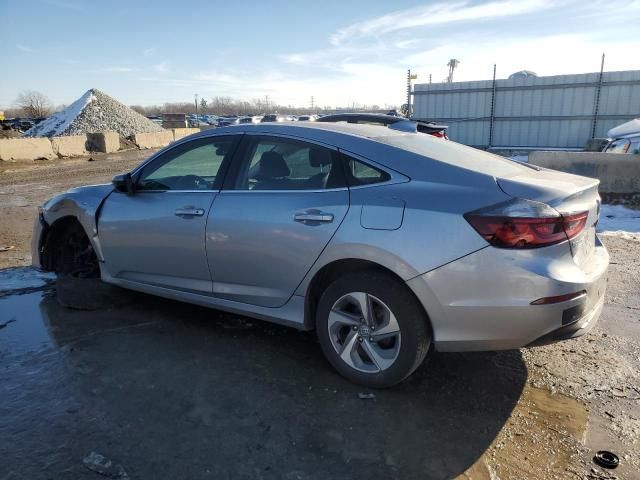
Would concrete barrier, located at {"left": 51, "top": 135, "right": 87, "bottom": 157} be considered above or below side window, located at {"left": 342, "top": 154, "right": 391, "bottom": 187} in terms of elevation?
below

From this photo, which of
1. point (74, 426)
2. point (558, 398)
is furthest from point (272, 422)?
point (558, 398)

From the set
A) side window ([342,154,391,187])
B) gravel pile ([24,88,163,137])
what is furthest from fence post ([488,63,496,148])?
gravel pile ([24,88,163,137])

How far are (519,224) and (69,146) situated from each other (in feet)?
70.9

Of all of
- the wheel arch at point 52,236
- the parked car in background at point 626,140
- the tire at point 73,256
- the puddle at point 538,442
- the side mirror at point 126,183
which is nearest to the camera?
the puddle at point 538,442

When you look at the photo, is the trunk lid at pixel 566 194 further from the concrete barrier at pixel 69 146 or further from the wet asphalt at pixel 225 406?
the concrete barrier at pixel 69 146

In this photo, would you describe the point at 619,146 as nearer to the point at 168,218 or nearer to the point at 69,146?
the point at 168,218

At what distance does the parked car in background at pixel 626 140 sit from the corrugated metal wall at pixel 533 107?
5283 mm

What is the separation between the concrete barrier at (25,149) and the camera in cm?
1786

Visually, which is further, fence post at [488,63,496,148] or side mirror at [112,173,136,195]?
fence post at [488,63,496,148]

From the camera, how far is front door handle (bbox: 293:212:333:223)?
3.22m

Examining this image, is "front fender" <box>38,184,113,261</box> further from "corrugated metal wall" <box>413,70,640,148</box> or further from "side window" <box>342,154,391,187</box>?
"corrugated metal wall" <box>413,70,640,148</box>

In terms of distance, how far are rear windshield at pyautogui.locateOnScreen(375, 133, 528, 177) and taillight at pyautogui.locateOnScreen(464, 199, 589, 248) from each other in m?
0.38

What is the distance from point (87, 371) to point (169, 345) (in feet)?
2.01

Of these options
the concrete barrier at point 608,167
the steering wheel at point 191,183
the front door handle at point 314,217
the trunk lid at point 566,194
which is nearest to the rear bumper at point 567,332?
the trunk lid at point 566,194
